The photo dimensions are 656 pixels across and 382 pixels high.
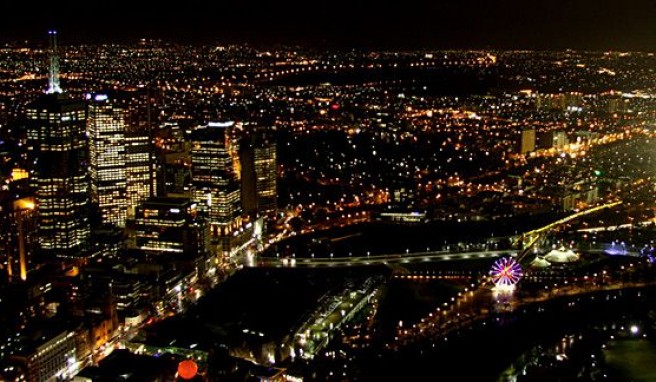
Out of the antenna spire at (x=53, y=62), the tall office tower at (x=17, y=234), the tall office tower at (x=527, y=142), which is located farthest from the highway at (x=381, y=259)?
the tall office tower at (x=527, y=142)

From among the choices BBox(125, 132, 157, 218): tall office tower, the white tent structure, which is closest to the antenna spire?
BBox(125, 132, 157, 218): tall office tower

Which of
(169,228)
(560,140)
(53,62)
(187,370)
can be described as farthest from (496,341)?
(560,140)

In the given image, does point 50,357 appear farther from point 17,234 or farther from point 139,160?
point 139,160

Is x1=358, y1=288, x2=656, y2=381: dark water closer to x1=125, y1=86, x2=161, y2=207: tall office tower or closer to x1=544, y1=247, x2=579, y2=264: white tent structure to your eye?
x1=544, y1=247, x2=579, y2=264: white tent structure

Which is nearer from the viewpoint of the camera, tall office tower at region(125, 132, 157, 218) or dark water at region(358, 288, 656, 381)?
dark water at region(358, 288, 656, 381)

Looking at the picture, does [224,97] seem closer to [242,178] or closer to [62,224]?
[242,178]

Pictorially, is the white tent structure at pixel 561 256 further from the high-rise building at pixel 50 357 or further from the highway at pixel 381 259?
the high-rise building at pixel 50 357
